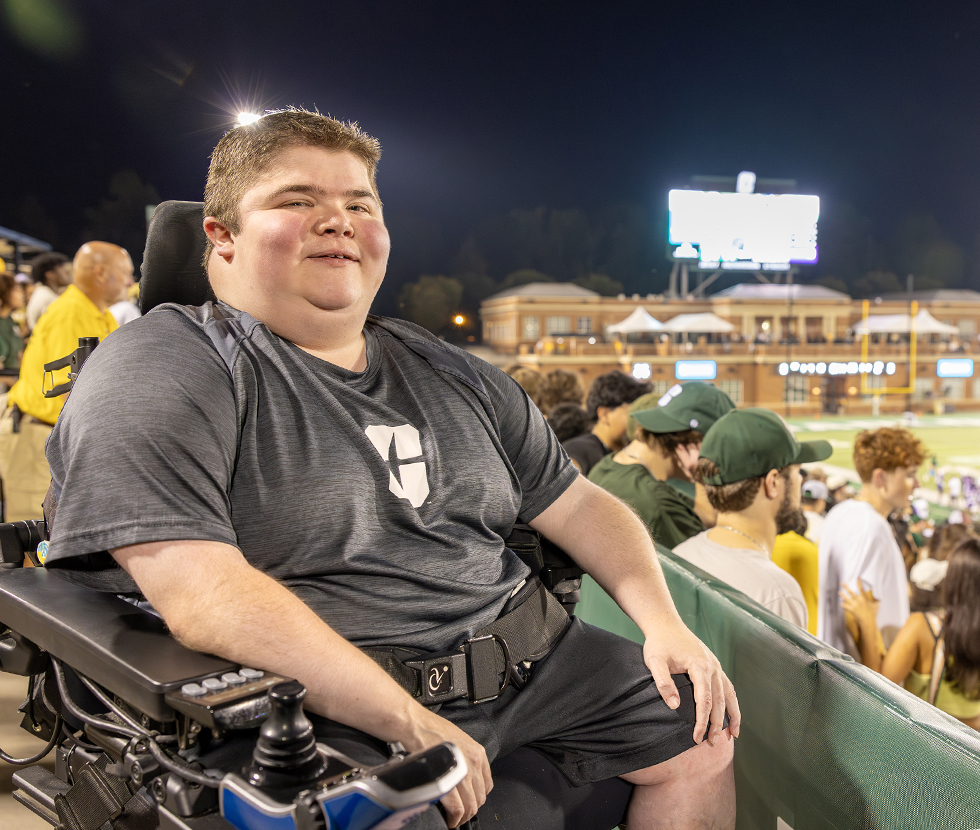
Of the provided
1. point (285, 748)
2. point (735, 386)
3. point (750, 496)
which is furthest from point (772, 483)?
point (735, 386)

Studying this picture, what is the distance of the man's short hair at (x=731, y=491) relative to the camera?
82.6 inches

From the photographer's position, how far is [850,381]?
1543 inches

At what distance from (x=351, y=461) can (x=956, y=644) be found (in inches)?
81.4

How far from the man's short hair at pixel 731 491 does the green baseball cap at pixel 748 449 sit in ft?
0.03

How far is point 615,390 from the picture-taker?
4.01 meters

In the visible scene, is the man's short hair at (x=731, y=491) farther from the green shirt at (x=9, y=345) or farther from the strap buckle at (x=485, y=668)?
the green shirt at (x=9, y=345)

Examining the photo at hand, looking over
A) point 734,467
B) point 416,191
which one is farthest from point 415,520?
point 416,191

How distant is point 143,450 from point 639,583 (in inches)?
32.5

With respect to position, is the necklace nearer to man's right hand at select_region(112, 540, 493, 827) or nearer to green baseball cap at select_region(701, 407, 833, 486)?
green baseball cap at select_region(701, 407, 833, 486)

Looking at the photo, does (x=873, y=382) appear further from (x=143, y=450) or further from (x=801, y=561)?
(x=143, y=450)

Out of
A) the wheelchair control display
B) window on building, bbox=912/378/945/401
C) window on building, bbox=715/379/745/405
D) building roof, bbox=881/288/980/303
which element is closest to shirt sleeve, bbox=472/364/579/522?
the wheelchair control display

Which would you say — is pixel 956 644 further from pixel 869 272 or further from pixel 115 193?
pixel 869 272

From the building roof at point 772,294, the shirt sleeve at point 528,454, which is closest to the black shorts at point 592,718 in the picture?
→ the shirt sleeve at point 528,454

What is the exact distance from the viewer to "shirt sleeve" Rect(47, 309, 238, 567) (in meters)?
0.91
